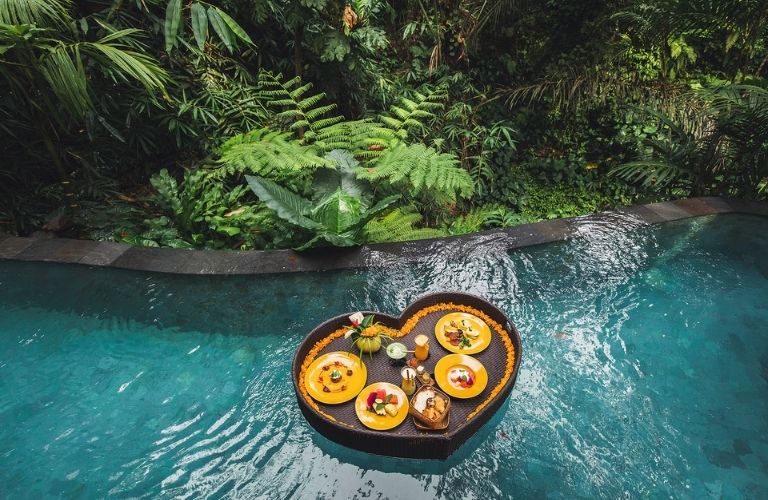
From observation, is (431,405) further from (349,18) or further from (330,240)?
(349,18)

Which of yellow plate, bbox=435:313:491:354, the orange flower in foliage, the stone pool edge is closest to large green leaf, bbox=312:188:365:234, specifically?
the stone pool edge

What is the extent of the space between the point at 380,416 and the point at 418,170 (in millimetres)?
2231

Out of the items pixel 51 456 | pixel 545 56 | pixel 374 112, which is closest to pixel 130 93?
pixel 374 112

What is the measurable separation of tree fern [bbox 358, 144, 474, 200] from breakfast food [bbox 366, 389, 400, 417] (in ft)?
6.38

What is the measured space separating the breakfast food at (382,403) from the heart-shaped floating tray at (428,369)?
0.09m

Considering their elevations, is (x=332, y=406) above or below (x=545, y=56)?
below

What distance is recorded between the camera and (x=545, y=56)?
5883 mm

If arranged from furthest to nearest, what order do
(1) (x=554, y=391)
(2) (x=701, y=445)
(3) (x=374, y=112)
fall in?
(3) (x=374, y=112), (1) (x=554, y=391), (2) (x=701, y=445)

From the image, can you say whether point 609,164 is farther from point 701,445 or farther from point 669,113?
point 701,445

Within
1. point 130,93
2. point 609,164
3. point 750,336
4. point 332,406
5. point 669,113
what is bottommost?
point 750,336

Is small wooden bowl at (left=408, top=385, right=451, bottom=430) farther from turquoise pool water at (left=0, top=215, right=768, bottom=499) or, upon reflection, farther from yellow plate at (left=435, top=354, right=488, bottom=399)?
turquoise pool water at (left=0, top=215, right=768, bottom=499)

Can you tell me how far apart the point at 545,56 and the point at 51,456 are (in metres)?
6.58

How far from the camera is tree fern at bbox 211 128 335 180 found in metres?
3.63

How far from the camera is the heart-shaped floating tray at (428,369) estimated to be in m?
2.09
